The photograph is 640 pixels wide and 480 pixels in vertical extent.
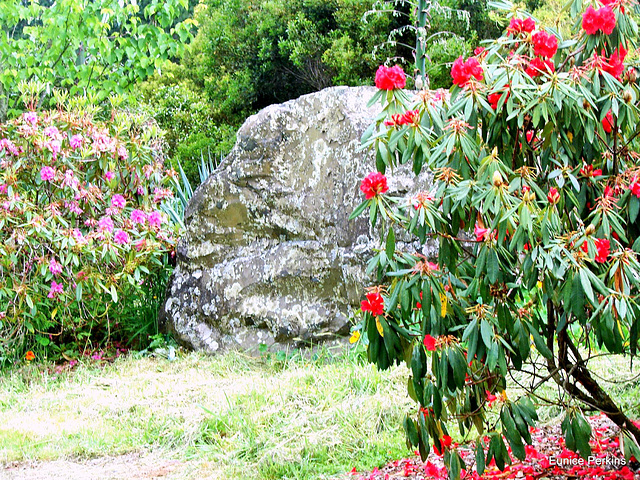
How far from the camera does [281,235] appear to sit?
17.4ft

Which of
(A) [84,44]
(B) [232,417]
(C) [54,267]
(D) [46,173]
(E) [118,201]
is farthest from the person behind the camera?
(A) [84,44]

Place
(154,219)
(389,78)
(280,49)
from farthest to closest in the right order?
(280,49) < (154,219) < (389,78)

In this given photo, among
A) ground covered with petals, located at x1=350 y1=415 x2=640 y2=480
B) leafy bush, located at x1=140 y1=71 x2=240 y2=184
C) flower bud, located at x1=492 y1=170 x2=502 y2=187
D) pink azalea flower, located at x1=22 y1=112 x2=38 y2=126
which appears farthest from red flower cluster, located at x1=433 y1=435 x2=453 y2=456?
leafy bush, located at x1=140 y1=71 x2=240 y2=184

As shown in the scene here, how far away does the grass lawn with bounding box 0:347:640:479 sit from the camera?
10.1 ft

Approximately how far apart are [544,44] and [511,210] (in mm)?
644

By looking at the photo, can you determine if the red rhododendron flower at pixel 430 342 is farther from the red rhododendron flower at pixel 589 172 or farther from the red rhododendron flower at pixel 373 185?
the red rhododendron flower at pixel 589 172

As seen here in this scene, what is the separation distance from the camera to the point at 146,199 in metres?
5.52

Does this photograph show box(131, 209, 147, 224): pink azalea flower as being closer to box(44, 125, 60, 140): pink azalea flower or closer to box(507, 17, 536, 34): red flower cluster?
box(44, 125, 60, 140): pink azalea flower

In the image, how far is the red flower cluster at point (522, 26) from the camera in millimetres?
2180

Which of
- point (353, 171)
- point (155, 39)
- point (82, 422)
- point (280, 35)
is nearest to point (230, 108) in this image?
point (280, 35)

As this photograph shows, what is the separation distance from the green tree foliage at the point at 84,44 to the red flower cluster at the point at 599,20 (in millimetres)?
4745

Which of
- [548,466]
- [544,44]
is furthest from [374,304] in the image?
[548,466]

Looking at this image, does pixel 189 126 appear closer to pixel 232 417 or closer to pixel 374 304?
pixel 232 417

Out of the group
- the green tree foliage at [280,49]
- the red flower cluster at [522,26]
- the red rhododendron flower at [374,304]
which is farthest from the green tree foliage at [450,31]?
the red rhododendron flower at [374,304]
